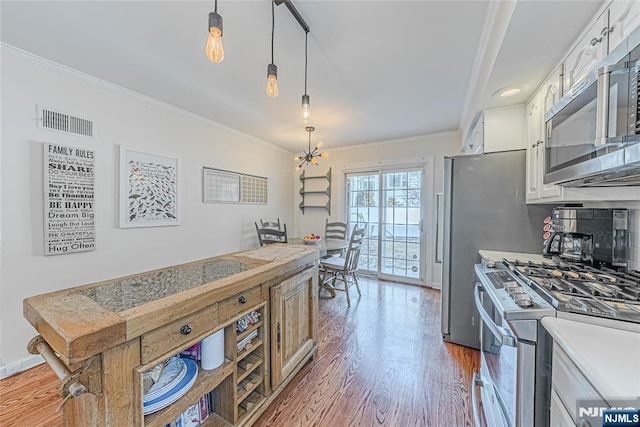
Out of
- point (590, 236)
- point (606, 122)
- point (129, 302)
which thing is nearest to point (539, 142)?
point (590, 236)

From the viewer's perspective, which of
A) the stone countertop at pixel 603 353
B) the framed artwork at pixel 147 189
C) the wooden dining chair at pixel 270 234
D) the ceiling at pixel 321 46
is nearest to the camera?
the stone countertop at pixel 603 353

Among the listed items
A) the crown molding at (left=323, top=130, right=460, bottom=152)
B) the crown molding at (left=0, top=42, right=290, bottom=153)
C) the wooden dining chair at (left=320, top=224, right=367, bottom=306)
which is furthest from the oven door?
the crown molding at (left=0, top=42, right=290, bottom=153)

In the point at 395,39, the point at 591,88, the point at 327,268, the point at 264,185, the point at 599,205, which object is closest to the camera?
the point at 591,88

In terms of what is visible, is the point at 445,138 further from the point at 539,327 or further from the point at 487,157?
the point at 539,327

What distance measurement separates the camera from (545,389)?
3.34 feet

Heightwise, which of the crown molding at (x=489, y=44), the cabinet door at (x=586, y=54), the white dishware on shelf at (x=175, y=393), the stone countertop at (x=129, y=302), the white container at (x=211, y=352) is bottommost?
the white dishware on shelf at (x=175, y=393)

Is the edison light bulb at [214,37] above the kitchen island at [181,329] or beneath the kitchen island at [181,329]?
above

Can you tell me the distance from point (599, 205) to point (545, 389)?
1418 mm

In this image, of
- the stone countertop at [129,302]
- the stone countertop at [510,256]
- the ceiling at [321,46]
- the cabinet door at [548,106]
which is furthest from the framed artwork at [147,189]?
the cabinet door at [548,106]

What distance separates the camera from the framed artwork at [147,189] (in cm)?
260

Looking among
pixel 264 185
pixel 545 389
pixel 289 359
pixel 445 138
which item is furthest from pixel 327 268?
pixel 445 138

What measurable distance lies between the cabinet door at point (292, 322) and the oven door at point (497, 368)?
1.14 metres

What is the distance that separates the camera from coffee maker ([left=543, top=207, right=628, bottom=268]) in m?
1.46

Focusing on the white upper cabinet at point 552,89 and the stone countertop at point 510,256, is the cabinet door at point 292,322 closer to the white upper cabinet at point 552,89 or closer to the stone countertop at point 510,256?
the stone countertop at point 510,256
